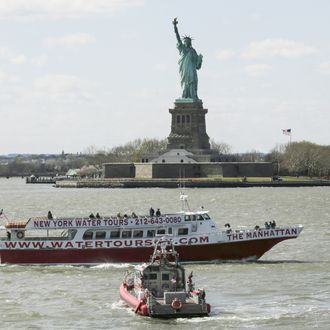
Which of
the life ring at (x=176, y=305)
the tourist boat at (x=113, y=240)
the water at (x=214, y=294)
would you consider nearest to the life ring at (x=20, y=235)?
the tourist boat at (x=113, y=240)

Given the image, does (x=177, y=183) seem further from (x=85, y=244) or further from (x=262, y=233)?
(x=85, y=244)

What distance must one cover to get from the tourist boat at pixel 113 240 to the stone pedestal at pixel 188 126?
118m

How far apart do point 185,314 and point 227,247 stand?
14.6m

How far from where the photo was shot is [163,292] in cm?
4194

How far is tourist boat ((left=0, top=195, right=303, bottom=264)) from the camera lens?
→ 54.2 metres

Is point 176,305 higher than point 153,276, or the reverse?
point 153,276

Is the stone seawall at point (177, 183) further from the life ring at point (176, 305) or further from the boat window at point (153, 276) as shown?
the life ring at point (176, 305)

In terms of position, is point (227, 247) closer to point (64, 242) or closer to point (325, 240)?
point (64, 242)

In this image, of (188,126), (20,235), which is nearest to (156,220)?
(20,235)

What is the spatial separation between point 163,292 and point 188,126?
132 m

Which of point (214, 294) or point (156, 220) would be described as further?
point (156, 220)

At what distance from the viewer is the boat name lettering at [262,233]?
54.7 meters

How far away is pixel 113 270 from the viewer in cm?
5284

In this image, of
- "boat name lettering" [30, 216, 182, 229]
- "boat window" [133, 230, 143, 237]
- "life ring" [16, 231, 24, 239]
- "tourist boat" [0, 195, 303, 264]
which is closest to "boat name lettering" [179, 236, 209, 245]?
"tourist boat" [0, 195, 303, 264]
